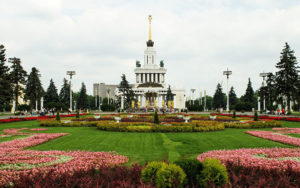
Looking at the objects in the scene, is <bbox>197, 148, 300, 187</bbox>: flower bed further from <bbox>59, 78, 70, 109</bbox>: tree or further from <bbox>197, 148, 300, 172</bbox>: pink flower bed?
<bbox>59, 78, 70, 109</bbox>: tree

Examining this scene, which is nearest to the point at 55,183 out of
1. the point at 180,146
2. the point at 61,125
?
the point at 180,146

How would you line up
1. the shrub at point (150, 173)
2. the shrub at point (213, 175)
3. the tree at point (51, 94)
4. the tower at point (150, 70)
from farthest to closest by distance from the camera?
1. the tower at point (150, 70)
2. the tree at point (51, 94)
3. the shrub at point (150, 173)
4. the shrub at point (213, 175)

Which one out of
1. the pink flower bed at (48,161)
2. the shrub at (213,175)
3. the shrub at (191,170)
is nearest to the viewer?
the shrub at (213,175)

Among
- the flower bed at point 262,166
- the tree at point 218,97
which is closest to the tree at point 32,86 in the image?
the flower bed at point 262,166

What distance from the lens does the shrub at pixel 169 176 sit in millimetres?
4414

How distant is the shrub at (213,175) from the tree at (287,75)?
1497 inches

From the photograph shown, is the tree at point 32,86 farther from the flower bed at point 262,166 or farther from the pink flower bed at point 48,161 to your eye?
the flower bed at point 262,166

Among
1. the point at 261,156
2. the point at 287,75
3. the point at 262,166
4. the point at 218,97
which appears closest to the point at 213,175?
the point at 262,166

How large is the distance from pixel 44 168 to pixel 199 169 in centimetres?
441

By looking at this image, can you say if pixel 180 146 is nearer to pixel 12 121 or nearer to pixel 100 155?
pixel 100 155

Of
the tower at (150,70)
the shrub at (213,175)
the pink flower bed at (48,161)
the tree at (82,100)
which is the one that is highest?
the tower at (150,70)

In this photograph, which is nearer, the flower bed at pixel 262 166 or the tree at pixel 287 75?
the flower bed at pixel 262 166

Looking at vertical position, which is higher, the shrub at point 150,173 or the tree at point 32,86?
the tree at point 32,86

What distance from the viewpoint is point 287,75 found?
37.6 m
